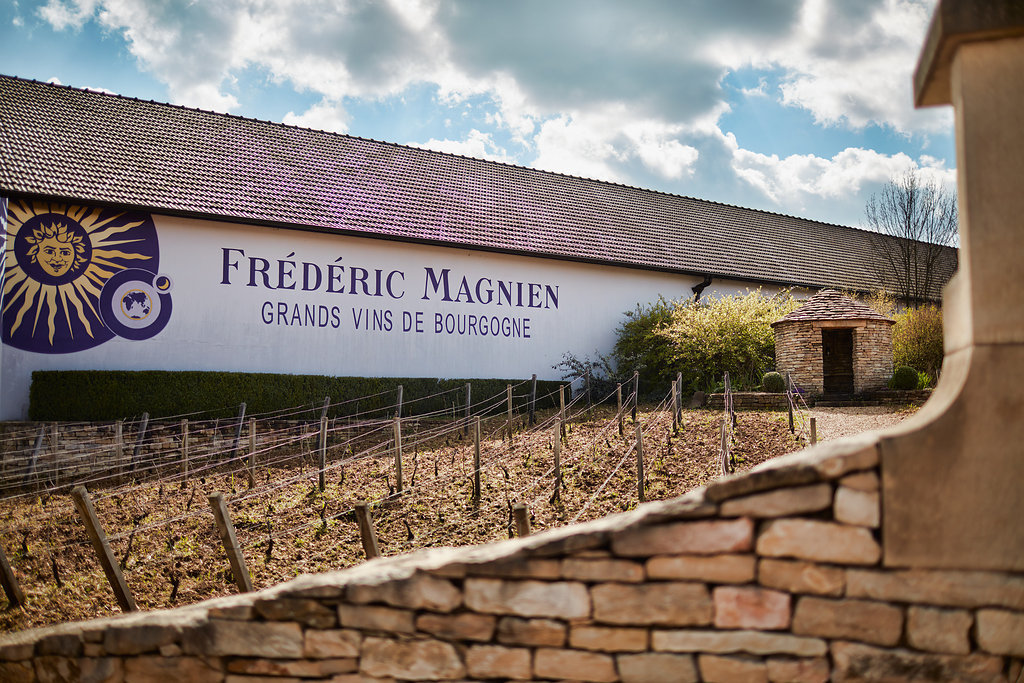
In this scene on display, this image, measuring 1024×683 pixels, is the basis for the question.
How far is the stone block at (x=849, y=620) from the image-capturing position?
2951mm

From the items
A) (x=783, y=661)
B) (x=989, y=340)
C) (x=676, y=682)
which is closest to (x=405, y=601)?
(x=676, y=682)

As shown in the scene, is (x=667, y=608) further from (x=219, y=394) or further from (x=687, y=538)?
(x=219, y=394)

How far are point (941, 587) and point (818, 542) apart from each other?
495 mm

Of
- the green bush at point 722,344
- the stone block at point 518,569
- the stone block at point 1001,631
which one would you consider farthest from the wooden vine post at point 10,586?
the green bush at point 722,344

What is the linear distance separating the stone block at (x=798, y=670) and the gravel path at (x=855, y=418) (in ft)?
24.6

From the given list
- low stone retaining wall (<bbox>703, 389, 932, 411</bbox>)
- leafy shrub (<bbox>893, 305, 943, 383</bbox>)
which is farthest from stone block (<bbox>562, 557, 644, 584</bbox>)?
leafy shrub (<bbox>893, 305, 943, 383</bbox>)

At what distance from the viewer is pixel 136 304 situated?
1377cm

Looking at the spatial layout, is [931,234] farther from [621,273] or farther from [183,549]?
[183,549]

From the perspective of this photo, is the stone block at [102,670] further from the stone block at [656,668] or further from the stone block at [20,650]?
the stone block at [656,668]

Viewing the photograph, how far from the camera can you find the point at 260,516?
26.5 ft

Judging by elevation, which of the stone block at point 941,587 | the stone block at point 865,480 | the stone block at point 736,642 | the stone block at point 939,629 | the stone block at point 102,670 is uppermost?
the stone block at point 865,480

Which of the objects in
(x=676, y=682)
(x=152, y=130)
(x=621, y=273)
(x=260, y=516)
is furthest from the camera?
(x=621, y=273)

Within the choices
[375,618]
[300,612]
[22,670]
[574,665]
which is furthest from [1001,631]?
[22,670]

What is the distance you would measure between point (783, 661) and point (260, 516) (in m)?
6.46
